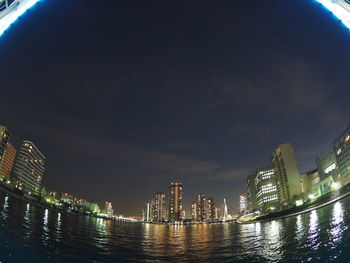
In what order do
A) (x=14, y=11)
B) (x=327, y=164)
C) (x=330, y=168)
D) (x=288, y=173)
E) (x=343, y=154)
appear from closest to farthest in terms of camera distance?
(x=14, y=11)
(x=343, y=154)
(x=330, y=168)
(x=327, y=164)
(x=288, y=173)

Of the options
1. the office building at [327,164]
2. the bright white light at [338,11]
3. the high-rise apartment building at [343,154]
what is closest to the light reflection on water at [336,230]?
the bright white light at [338,11]

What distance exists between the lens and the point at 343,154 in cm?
13900

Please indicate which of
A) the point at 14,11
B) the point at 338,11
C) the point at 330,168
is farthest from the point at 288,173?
the point at 14,11

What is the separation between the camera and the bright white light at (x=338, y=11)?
1141 cm

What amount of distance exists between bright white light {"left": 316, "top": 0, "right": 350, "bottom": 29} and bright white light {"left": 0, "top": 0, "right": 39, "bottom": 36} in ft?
54.7

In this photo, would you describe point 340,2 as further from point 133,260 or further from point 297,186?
point 297,186

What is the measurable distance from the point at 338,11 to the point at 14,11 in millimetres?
17820

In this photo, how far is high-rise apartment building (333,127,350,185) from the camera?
130m

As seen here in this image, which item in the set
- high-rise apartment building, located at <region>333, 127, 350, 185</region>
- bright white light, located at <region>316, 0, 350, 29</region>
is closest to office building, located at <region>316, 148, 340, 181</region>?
high-rise apartment building, located at <region>333, 127, 350, 185</region>

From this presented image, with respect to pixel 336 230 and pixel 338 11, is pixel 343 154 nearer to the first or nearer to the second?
pixel 336 230

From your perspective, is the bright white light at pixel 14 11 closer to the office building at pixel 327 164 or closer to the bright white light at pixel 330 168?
the office building at pixel 327 164

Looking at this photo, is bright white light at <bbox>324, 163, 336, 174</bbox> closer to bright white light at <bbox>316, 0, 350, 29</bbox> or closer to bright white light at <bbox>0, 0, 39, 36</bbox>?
bright white light at <bbox>316, 0, 350, 29</bbox>

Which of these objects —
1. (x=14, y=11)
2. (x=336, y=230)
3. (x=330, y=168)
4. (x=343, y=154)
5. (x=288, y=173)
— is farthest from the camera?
(x=288, y=173)

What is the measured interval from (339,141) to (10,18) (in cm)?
18439
